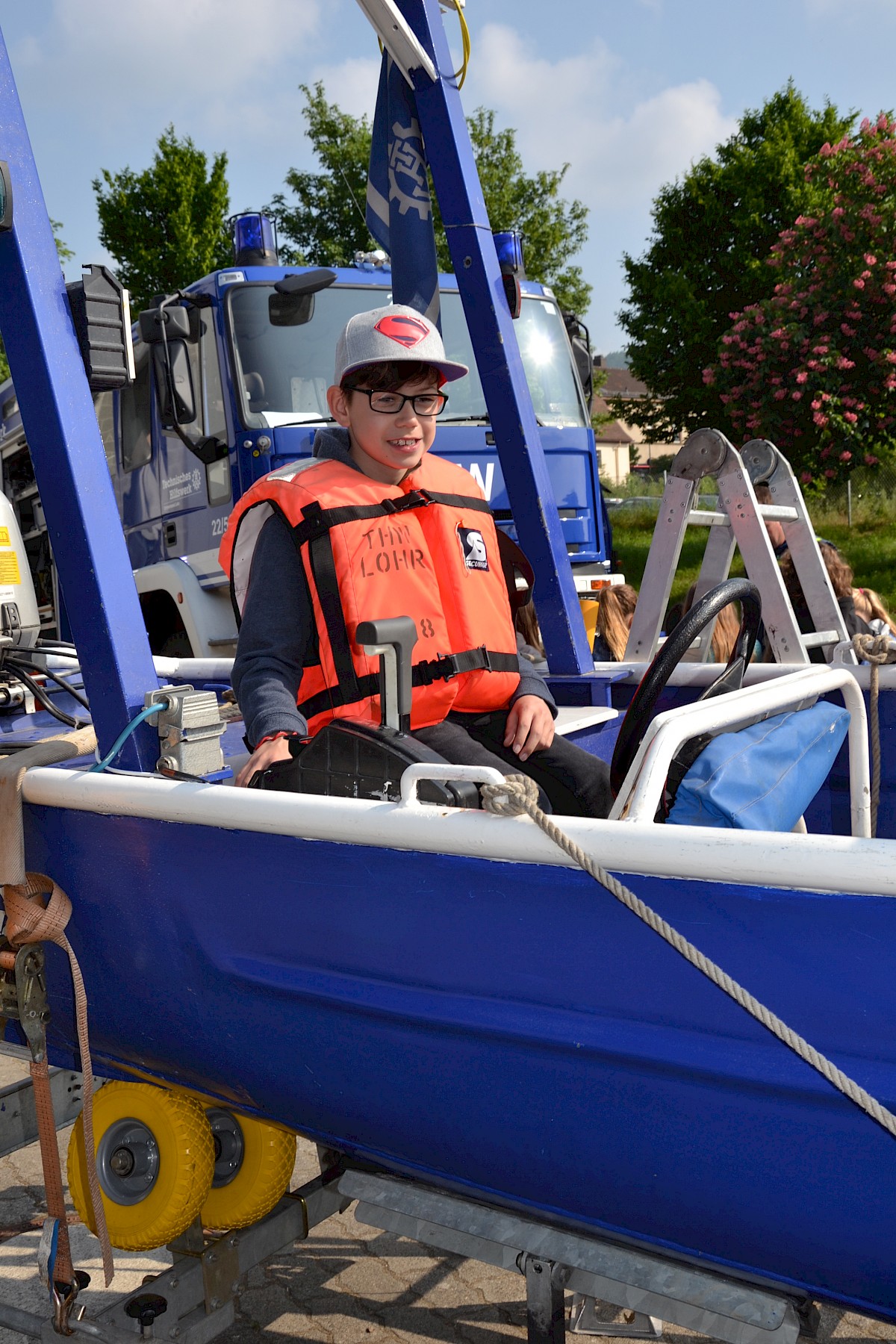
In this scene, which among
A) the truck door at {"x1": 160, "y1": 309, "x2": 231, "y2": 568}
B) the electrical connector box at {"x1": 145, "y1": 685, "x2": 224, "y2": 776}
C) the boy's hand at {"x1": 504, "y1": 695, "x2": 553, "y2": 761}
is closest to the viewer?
the electrical connector box at {"x1": 145, "y1": 685, "x2": 224, "y2": 776}

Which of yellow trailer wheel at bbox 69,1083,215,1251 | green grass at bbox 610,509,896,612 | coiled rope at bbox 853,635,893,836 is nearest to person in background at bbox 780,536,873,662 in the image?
coiled rope at bbox 853,635,893,836

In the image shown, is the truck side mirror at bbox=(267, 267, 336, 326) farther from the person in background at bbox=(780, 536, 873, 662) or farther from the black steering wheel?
the black steering wheel

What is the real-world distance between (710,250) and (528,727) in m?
19.0

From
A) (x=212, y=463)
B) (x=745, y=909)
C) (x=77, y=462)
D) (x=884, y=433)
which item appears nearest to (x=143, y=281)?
(x=884, y=433)

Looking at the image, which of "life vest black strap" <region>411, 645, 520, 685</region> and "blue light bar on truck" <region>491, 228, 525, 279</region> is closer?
"life vest black strap" <region>411, 645, 520, 685</region>

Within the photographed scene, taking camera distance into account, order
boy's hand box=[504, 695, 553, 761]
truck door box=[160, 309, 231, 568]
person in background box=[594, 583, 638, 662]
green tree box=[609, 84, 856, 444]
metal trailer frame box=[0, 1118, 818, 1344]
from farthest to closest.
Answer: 1. green tree box=[609, 84, 856, 444]
2. truck door box=[160, 309, 231, 568]
3. person in background box=[594, 583, 638, 662]
4. boy's hand box=[504, 695, 553, 761]
5. metal trailer frame box=[0, 1118, 818, 1344]

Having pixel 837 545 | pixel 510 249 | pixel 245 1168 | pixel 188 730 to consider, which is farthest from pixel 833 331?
pixel 245 1168

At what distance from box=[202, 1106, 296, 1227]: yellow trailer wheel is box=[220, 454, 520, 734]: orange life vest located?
75 cm

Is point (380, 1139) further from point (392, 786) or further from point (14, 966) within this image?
point (14, 966)

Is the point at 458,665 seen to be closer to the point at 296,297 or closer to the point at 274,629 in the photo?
the point at 274,629

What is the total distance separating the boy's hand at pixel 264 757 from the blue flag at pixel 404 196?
1860mm

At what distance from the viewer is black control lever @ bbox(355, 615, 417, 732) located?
1785 millimetres

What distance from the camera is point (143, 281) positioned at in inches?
753

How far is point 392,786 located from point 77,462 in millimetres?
867
